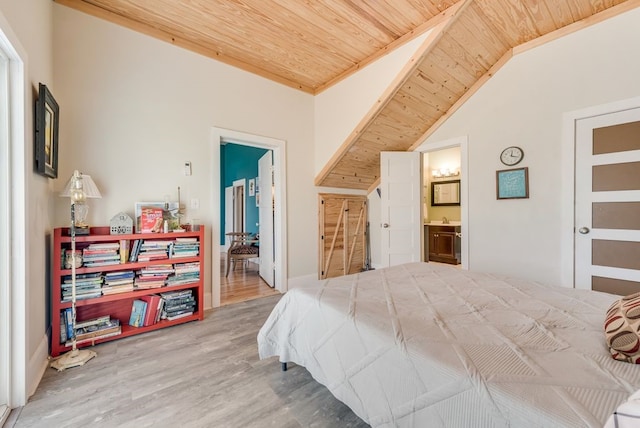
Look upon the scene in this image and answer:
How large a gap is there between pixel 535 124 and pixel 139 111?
4231 millimetres

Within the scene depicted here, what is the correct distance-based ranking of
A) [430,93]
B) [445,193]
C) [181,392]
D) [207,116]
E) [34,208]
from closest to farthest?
[181,392], [34,208], [207,116], [430,93], [445,193]

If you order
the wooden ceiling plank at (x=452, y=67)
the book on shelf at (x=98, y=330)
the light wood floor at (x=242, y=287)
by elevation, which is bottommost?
the light wood floor at (x=242, y=287)

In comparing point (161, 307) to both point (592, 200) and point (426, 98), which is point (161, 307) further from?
point (592, 200)

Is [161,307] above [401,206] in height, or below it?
below

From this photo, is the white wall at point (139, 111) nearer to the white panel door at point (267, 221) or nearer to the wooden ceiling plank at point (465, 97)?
the white panel door at point (267, 221)

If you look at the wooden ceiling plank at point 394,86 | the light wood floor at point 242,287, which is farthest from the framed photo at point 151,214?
the wooden ceiling plank at point 394,86

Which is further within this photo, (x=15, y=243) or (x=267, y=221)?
(x=267, y=221)

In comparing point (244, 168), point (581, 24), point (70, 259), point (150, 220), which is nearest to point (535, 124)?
point (581, 24)

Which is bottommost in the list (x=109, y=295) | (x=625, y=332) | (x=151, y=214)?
(x=109, y=295)

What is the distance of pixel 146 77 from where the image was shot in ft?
8.95

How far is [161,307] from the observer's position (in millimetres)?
2600

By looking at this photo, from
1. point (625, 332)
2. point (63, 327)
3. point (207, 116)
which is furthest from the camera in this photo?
point (207, 116)

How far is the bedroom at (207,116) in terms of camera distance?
203 cm

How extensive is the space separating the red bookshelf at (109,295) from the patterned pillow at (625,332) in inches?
115
